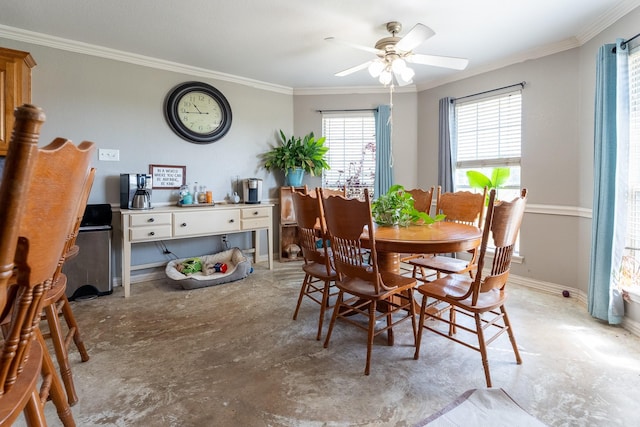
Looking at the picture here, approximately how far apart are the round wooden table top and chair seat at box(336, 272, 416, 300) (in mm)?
260

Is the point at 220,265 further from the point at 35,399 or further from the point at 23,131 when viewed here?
the point at 23,131

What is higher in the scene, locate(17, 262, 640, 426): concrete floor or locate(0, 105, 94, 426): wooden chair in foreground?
locate(0, 105, 94, 426): wooden chair in foreground

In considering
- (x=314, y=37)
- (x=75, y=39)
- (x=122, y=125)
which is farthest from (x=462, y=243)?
(x=75, y=39)

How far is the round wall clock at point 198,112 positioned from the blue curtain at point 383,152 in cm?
208

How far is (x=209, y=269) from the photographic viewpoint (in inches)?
143

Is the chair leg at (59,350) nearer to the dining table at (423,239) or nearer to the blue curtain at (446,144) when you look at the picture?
the dining table at (423,239)

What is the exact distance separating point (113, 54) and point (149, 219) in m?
1.83

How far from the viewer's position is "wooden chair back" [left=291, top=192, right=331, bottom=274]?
7.48 ft

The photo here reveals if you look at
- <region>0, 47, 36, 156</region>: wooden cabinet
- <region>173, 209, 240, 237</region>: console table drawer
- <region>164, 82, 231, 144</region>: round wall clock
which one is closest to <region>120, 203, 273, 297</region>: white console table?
<region>173, 209, 240, 237</region>: console table drawer

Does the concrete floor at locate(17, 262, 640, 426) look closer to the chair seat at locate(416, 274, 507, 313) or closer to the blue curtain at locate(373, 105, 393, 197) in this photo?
the chair seat at locate(416, 274, 507, 313)

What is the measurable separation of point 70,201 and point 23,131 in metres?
0.24

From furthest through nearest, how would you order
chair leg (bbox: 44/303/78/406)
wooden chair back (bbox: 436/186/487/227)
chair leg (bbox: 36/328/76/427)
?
wooden chair back (bbox: 436/186/487/227), chair leg (bbox: 44/303/78/406), chair leg (bbox: 36/328/76/427)

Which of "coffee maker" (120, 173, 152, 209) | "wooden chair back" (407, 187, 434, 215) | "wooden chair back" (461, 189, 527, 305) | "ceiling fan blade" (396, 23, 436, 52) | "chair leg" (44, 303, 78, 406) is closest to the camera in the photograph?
"chair leg" (44, 303, 78, 406)

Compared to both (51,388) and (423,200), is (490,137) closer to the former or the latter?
(423,200)
